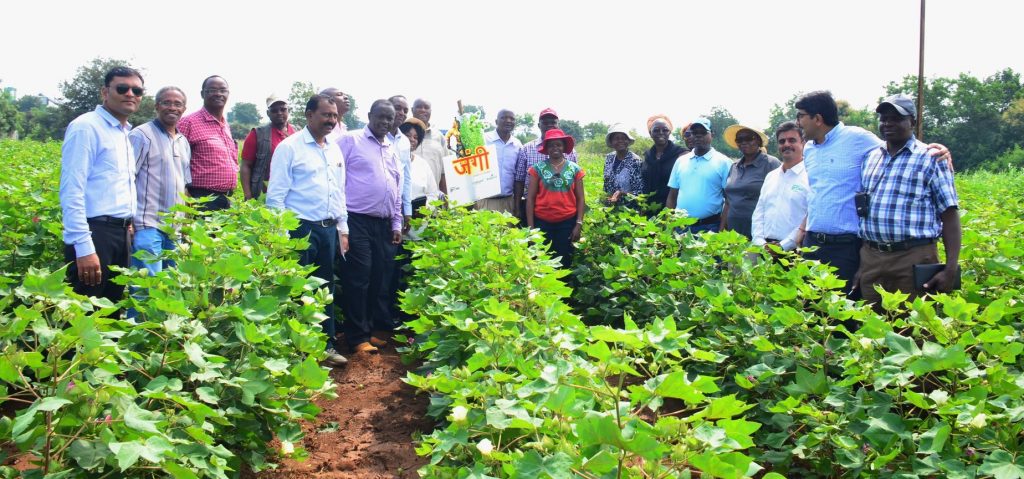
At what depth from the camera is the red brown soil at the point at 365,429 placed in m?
3.25

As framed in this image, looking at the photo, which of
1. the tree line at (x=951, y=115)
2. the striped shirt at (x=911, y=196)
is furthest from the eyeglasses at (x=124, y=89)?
the tree line at (x=951, y=115)

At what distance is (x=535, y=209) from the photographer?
6.58 meters

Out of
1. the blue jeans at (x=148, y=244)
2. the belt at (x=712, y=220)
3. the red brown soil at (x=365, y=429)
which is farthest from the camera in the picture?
the belt at (x=712, y=220)

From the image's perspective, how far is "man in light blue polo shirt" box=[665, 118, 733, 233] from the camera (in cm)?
627

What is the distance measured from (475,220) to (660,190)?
258cm

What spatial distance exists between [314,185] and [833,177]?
3.30 metres

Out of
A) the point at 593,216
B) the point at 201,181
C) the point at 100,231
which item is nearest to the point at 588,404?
the point at 100,231

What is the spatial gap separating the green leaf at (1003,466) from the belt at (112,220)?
4080mm

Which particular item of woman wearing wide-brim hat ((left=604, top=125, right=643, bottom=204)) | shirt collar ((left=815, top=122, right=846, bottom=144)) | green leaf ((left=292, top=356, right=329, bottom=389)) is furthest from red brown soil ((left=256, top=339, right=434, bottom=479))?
woman wearing wide-brim hat ((left=604, top=125, right=643, bottom=204))

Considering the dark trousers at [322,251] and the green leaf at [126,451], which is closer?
the green leaf at [126,451]

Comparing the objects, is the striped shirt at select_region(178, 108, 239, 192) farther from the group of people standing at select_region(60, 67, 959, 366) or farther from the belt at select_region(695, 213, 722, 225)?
the belt at select_region(695, 213, 722, 225)

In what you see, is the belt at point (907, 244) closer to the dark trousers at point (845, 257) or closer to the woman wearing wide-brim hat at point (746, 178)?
the dark trousers at point (845, 257)

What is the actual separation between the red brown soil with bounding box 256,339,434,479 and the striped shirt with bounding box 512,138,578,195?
8.65 ft

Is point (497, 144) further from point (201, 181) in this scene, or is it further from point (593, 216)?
point (201, 181)
